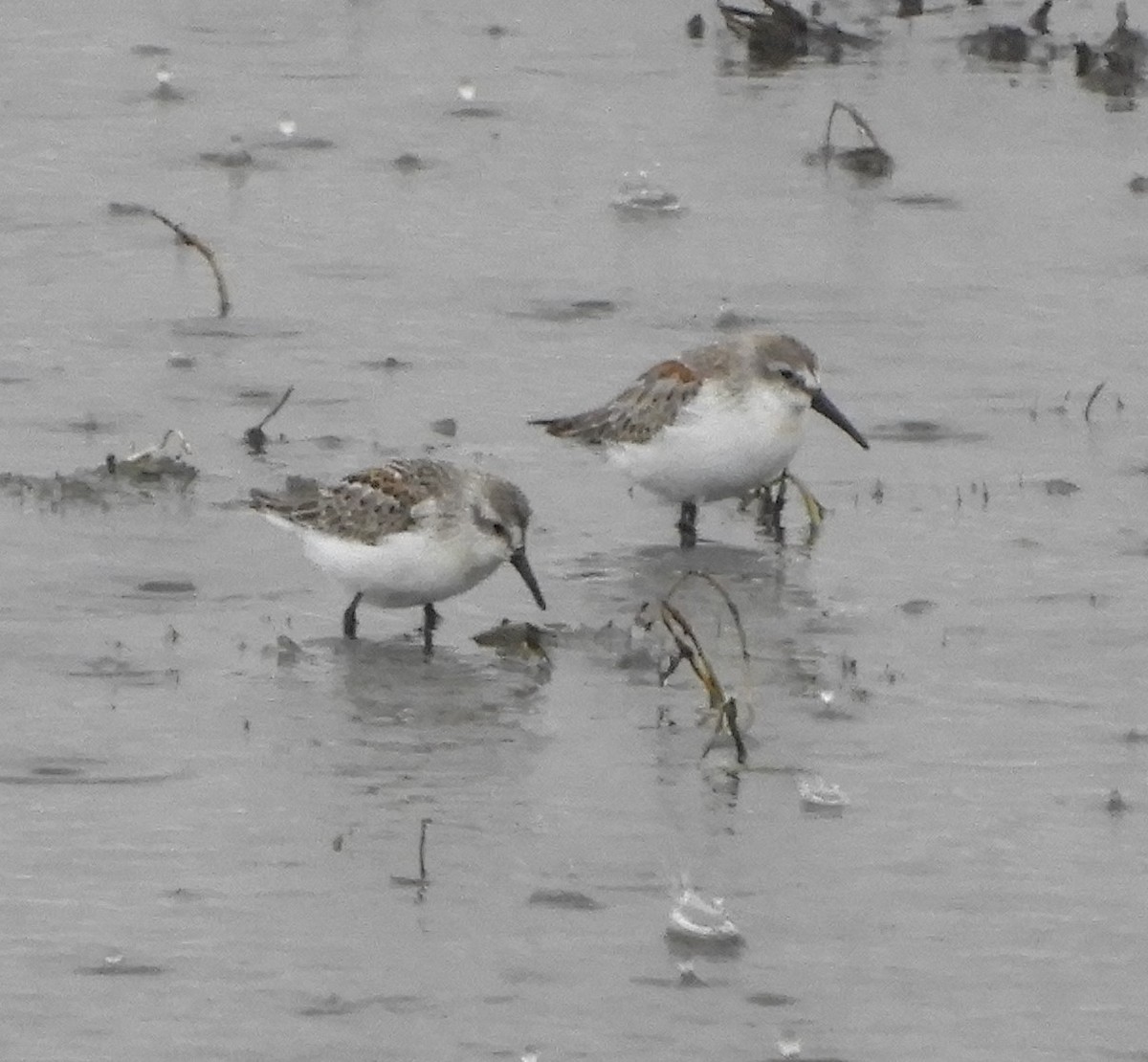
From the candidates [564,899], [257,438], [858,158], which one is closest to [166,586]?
[257,438]

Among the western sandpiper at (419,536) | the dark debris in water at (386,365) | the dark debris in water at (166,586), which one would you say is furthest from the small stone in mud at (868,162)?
the dark debris in water at (166,586)

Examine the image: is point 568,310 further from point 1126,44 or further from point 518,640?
point 1126,44

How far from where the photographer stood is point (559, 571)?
15.4m

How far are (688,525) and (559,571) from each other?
3.05 feet

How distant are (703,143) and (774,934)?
523 inches

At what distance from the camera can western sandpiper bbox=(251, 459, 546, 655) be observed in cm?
1400

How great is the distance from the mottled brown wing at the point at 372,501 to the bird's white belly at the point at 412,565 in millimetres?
92

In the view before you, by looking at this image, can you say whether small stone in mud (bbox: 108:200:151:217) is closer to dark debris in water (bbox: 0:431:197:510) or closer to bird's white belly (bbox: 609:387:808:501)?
dark debris in water (bbox: 0:431:197:510)

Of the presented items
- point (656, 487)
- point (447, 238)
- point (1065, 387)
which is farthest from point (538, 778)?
point (447, 238)

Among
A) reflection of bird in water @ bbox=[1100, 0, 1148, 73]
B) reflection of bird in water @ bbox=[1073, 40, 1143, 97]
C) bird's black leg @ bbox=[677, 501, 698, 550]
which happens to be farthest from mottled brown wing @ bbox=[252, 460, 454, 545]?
reflection of bird in water @ bbox=[1100, 0, 1148, 73]

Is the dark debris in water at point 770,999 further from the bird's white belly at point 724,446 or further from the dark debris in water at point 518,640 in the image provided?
the bird's white belly at point 724,446

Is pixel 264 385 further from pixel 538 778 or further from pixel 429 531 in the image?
pixel 538 778

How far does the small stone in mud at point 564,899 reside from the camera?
11172 mm

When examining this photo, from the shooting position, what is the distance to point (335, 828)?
39.2ft
